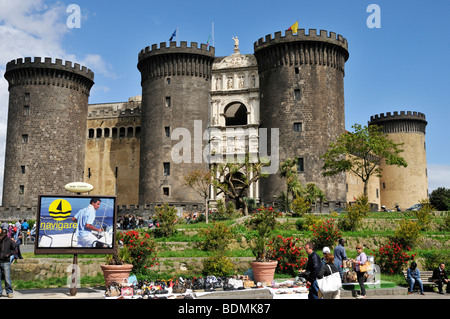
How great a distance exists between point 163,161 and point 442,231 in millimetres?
23341

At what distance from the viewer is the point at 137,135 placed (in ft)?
153

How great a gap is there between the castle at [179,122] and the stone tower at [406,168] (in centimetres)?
754

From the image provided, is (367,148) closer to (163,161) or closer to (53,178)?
(163,161)

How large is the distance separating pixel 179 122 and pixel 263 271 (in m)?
27.9

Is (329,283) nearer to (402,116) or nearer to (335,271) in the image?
(335,271)

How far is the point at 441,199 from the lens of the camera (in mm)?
47125

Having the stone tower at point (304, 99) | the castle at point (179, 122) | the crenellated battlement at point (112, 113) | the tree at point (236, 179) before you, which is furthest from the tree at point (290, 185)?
the crenellated battlement at point (112, 113)

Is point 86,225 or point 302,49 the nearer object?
point 86,225

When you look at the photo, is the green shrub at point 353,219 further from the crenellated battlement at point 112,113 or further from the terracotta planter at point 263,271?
the crenellated battlement at point 112,113

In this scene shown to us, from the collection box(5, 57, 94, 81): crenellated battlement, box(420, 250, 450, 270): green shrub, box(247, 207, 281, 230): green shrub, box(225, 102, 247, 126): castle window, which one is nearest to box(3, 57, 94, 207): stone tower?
box(5, 57, 94, 81): crenellated battlement

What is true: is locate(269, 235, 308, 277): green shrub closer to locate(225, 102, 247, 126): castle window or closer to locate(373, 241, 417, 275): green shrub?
locate(373, 241, 417, 275): green shrub

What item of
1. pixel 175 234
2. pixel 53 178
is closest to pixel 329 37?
pixel 175 234

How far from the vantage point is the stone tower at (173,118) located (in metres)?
40.3

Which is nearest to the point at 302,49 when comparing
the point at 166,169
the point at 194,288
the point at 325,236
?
the point at 166,169
